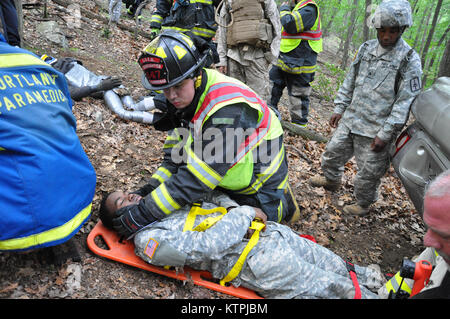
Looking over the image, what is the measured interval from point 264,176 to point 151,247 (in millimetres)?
1249

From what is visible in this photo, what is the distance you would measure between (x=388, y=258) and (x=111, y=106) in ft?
15.0

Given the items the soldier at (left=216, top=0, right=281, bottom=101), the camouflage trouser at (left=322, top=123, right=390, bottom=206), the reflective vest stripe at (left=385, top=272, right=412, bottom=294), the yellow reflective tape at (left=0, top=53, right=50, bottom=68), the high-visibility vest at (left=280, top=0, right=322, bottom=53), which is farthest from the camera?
the high-visibility vest at (left=280, top=0, right=322, bottom=53)

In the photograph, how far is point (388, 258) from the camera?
3.74m

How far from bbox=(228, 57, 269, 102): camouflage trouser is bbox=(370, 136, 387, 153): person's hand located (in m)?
2.44

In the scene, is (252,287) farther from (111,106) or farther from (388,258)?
(111,106)

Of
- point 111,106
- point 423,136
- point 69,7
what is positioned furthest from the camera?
point 69,7

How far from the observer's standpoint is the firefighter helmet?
2.45 metres

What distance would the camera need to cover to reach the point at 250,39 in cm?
518

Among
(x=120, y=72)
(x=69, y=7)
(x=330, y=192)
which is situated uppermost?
(x=69, y=7)

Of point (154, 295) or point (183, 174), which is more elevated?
point (183, 174)

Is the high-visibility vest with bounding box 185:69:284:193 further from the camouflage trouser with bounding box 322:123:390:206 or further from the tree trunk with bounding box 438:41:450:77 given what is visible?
the tree trunk with bounding box 438:41:450:77

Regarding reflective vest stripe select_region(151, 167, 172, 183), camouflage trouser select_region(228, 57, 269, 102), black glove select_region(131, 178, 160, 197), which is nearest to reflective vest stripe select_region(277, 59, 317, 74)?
camouflage trouser select_region(228, 57, 269, 102)

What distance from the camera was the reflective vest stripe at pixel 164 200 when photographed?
103 inches

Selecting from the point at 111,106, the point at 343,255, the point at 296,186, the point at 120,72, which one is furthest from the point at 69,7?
the point at 343,255
